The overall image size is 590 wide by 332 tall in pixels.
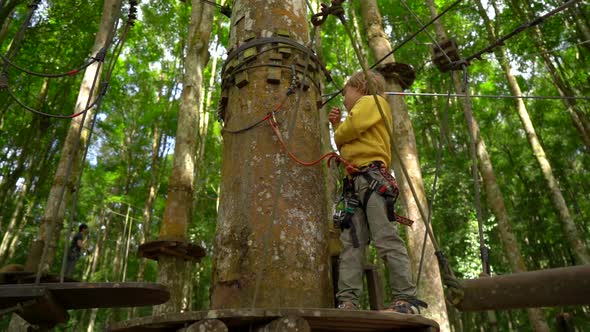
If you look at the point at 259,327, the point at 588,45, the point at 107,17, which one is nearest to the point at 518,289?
the point at 259,327

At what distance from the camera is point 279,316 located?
4.85 ft

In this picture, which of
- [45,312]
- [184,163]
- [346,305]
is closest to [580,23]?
[184,163]

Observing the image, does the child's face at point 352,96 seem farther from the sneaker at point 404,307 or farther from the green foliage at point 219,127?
the green foliage at point 219,127

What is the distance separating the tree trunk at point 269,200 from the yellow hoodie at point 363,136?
9.8 inches

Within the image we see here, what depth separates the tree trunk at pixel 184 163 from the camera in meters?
5.28

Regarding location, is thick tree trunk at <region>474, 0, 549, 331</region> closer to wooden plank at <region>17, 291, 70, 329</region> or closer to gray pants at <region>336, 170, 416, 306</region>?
gray pants at <region>336, 170, 416, 306</region>

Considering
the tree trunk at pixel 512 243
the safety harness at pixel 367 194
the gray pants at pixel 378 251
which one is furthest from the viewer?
the tree trunk at pixel 512 243

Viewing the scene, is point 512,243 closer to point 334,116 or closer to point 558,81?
point 558,81

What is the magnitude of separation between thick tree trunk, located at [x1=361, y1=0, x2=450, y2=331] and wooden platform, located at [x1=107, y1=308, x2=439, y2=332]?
2.90m

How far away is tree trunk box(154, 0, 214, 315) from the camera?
5.28 metres

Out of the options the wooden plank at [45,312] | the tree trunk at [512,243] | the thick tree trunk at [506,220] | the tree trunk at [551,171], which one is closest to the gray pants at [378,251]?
the wooden plank at [45,312]

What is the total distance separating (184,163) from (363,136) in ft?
12.6

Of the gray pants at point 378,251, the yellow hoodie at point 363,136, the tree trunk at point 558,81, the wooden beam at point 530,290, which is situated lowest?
the wooden beam at point 530,290

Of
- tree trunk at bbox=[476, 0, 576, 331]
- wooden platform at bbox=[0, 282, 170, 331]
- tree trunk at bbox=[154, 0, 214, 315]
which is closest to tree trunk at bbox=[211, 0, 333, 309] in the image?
wooden platform at bbox=[0, 282, 170, 331]
